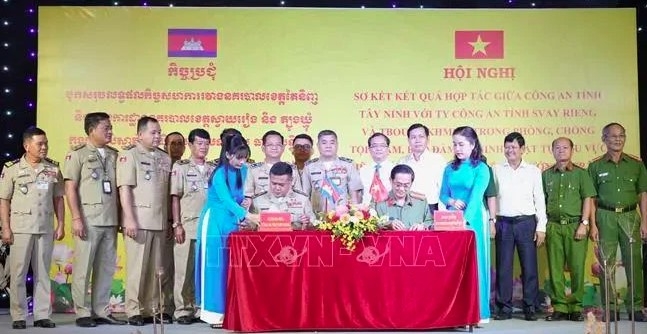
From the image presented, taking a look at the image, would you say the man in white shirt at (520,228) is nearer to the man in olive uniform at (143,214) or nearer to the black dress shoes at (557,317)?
the black dress shoes at (557,317)

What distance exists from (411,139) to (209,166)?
5.94 feet

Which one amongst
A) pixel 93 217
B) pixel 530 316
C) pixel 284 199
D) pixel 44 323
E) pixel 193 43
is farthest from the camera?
pixel 193 43

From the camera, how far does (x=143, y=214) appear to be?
22.9ft

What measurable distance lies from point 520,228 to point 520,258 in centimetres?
27

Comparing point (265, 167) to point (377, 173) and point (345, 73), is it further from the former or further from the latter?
point (345, 73)

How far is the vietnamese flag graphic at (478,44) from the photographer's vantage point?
812 centimetres

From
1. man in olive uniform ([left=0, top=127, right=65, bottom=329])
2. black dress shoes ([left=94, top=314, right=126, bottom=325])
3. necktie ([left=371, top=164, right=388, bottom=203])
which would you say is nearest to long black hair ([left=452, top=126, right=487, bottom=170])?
necktie ([left=371, top=164, right=388, bottom=203])

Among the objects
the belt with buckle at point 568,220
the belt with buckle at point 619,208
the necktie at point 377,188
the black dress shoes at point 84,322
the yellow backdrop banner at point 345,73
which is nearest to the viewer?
the black dress shoes at point 84,322

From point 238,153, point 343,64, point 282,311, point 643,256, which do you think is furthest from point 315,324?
point 643,256

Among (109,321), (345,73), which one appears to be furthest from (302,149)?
(109,321)

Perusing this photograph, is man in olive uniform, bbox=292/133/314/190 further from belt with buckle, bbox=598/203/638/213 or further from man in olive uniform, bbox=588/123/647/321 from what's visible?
belt with buckle, bbox=598/203/638/213

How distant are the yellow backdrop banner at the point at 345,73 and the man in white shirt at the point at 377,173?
0.28 metres

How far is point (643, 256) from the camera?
8.14 meters

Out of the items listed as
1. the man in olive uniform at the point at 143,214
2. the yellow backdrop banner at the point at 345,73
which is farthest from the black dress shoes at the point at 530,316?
the man in olive uniform at the point at 143,214
